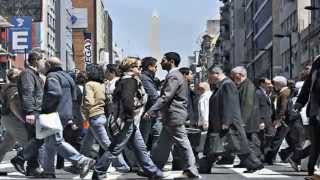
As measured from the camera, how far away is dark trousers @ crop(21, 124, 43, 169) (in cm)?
1299

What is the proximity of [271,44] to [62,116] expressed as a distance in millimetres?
93331

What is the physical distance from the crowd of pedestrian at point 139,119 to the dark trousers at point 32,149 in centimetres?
2

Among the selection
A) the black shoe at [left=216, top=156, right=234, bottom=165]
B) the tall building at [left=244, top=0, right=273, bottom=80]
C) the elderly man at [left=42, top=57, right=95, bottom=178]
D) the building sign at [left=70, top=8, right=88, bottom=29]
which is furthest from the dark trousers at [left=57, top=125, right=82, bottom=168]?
the building sign at [left=70, top=8, right=88, bottom=29]

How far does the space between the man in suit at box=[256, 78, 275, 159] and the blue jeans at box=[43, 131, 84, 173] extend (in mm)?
5199

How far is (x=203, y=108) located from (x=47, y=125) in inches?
195

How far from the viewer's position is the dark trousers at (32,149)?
13.0 metres

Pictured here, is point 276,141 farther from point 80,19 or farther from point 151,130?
point 80,19

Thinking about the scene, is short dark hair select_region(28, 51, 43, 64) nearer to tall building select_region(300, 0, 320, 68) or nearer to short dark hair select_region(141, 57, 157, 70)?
short dark hair select_region(141, 57, 157, 70)

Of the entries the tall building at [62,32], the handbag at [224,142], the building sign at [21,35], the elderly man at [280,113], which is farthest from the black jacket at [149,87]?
the tall building at [62,32]

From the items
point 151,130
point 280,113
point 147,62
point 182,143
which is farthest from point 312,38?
point 182,143

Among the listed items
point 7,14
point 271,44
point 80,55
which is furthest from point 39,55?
point 80,55

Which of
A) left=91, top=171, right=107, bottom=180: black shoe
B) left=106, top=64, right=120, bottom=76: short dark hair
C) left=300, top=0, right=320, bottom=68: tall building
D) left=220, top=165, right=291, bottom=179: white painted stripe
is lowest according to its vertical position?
left=220, top=165, right=291, bottom=179: white painted stripe

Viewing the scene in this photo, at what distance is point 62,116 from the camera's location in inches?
515

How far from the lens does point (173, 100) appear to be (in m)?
12.1
